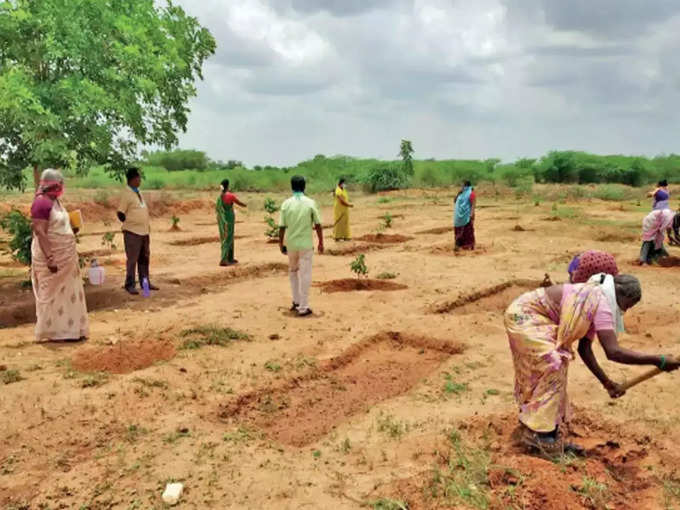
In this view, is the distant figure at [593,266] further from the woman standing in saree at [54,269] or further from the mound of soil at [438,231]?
the mound of soil at [438,231]

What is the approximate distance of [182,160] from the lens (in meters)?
63.0

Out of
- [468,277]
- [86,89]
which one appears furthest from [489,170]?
[86,89]

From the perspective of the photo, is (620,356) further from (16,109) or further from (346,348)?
(16,109)

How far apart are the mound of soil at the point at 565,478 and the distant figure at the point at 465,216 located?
8825mm

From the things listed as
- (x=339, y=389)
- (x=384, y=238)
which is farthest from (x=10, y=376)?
(x=384, y=238)

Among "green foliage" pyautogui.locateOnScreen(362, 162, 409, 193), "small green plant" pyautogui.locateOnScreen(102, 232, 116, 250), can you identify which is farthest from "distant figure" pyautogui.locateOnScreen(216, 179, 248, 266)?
"green foliage" pyautogui.locateOnScreen(362, 162, 409, 193)

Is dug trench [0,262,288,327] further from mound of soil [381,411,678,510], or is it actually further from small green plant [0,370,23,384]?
mound of soil [381,411,678,510]

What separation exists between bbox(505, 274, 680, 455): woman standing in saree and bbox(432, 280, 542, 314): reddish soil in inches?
160

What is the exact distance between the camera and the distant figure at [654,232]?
10852 mm

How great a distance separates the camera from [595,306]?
11.4ft

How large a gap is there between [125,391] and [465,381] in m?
2.84

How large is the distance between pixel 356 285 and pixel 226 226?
125 inches

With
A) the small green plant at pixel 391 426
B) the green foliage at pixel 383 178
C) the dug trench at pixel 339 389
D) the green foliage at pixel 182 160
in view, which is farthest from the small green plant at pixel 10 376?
the green foliage at pixel 182 160

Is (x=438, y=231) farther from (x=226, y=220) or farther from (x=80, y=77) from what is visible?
(x=80, y=77)
